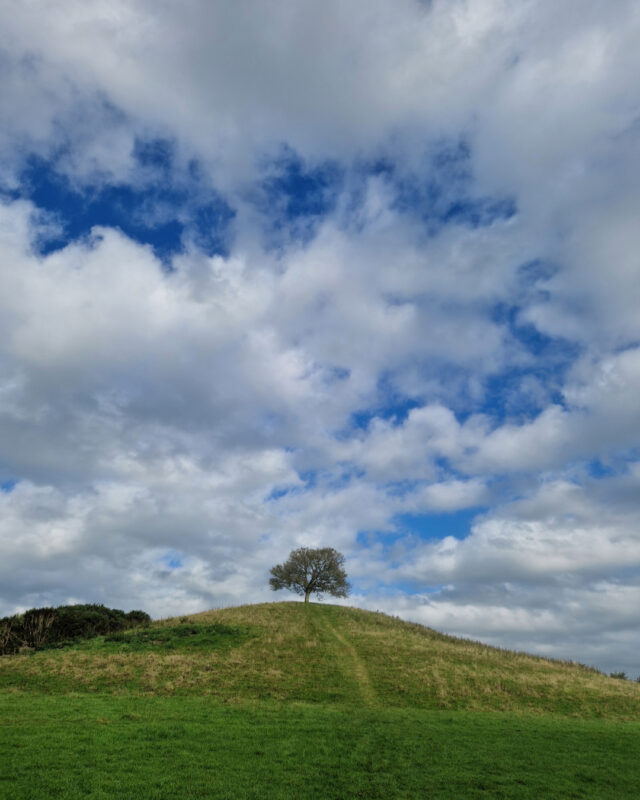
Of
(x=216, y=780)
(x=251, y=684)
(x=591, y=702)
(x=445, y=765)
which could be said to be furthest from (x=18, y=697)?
(x=591, y=702)

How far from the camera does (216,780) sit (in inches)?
752

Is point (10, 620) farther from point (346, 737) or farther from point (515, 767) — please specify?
point (515, 767)

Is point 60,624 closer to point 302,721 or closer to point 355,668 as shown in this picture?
point 355,668

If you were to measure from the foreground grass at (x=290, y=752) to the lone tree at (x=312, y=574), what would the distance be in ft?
195

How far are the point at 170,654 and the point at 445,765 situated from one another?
1169 inches

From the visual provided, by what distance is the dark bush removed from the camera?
53.9 meters

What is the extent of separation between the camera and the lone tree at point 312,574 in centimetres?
9119

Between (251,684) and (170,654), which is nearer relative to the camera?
Result: (251,684)

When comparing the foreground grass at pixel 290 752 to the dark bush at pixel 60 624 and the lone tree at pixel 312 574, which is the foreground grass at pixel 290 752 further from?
the lone tree at pixel 312 574

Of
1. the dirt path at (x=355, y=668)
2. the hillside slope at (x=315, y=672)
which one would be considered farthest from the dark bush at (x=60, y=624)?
the dirt path at (x=355, y=668)

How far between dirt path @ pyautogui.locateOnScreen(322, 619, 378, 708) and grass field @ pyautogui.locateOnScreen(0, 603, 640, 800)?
0.59ft

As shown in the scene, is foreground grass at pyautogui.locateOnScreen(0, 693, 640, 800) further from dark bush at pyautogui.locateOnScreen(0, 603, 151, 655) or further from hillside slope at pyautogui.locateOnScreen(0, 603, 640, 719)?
dark bush at pyautogui.locateOnScreen(0, 603, 151, 655)

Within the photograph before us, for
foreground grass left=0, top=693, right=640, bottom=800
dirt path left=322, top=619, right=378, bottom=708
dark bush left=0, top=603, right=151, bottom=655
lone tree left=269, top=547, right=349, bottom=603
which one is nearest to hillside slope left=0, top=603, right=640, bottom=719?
dirt path left=322, top=619, right=378, bottom=708

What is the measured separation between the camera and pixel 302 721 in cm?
2870
